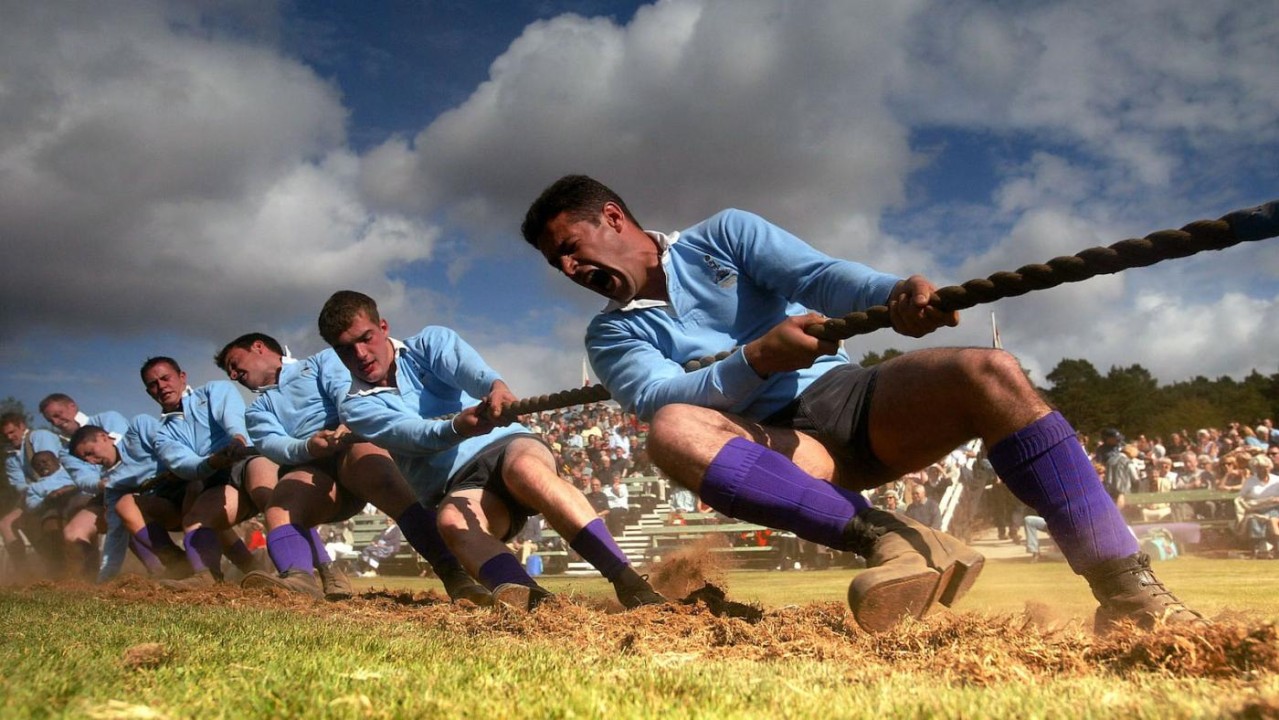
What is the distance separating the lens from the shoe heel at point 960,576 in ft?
7.61

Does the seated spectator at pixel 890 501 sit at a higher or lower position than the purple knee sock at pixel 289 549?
higher

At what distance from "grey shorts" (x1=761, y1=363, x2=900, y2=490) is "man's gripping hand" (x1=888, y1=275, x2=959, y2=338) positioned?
0.83 feet

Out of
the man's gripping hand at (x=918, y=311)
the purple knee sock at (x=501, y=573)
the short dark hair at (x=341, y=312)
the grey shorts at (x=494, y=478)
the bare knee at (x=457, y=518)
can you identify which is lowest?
the purple knee sock at (x=501, y=573)

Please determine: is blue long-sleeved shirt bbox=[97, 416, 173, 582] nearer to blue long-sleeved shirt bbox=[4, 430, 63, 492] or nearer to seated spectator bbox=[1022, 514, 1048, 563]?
blue long-sleeved shirt bbox=[4, 430, 63, 492]

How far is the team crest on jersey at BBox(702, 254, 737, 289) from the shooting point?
3090mm

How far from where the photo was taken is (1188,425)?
46.8 metres

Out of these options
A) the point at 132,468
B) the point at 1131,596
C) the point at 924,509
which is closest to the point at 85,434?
the point at 132,468

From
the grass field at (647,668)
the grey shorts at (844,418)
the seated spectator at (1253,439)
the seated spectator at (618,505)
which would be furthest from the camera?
the seated spectator at (618,505)

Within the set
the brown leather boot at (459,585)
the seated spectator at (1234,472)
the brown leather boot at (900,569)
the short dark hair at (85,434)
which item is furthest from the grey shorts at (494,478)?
the seated spectator at (1234,472)

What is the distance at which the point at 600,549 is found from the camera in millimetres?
A: 3541

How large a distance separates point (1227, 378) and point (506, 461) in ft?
225

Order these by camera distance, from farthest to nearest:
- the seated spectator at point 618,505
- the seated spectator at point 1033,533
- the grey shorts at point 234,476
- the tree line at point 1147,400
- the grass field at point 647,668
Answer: the tree line at point 1147,400, the seated spectator at point 618,505, the seated spectator at point 1033,533, the grey shorts at point 234,476, the grass field at point 647,668

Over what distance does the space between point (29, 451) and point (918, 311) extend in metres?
11.8

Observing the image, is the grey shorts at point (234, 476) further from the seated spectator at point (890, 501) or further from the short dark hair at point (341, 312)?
the seated spectator at point (890, 501)
